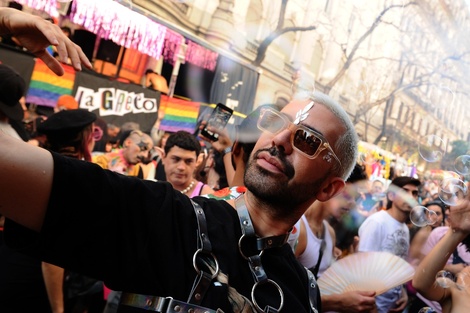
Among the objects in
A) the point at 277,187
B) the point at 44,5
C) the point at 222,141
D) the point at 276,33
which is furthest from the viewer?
the point at 276,33

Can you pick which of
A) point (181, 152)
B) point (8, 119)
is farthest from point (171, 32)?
point (8, 119)

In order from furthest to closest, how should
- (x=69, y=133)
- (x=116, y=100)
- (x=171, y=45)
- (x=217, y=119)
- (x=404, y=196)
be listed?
(x=171, y=45)
(x=116, y=100)
(x=404, y=196)
(x=217, y=119)
(x=69, y=133)

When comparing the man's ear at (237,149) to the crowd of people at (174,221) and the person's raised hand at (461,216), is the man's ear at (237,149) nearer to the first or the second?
the crowd of people at (174,221)

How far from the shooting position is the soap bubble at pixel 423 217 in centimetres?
316

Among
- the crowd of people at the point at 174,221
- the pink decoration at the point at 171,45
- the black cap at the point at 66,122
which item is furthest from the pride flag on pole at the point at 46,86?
the crowd of people at the point at 174,221

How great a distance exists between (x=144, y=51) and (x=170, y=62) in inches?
20.9

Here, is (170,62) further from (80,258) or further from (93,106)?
(80,258)

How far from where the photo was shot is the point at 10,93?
2.25 m

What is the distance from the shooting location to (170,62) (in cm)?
740

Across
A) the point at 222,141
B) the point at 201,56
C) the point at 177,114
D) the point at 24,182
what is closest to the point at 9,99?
the point at 222,141

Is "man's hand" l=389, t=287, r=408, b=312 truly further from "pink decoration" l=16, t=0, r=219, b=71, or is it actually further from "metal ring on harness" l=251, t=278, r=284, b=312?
"pink decoration" l=16, t=0, r=219, b=71

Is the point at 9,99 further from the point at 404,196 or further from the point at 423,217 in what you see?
the point at 404,196

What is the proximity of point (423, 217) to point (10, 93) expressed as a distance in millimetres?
2790

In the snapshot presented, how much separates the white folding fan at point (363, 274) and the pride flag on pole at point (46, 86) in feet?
14.8
